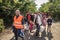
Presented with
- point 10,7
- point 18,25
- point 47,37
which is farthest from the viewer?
point 10,7

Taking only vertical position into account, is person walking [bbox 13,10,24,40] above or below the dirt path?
above

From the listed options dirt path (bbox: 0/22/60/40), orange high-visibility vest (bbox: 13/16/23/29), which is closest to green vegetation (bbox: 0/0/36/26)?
dirt path (bbox: 0/22/60/40)

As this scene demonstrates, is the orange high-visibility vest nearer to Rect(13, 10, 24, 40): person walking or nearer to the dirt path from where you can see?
Rect(13, 10, 24, 40): person walking

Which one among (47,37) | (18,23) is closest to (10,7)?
(47,37)

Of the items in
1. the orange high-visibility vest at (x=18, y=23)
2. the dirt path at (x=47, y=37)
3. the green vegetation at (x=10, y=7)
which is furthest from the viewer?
the green vegetation at (x=10, y=7)

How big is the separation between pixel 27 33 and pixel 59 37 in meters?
1.91

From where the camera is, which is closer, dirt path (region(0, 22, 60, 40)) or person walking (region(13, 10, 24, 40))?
person walking (region(13, 10, 24, 40))

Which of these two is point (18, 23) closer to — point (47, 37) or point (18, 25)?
point (18, 25)

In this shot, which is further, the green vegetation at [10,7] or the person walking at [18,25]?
the green vegetation at [10,7]

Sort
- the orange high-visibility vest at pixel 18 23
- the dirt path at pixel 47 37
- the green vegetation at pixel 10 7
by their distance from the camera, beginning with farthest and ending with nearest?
1. the green vegetation at pixel 10 7
2. the dirt path at pixel 47 37
3. the orange high-visibility vest at pixel 18 23

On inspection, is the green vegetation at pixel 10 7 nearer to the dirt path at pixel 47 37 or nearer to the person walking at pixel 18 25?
the dirt path at pixel 47 37

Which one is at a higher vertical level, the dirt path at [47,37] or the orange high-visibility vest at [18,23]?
the orange high-visibility vest at [18,23]

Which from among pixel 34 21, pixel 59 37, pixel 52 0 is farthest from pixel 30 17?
pixel 52 0

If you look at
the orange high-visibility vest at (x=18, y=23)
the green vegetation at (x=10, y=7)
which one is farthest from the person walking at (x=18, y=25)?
the green vegetation at (x=10, y=7)
